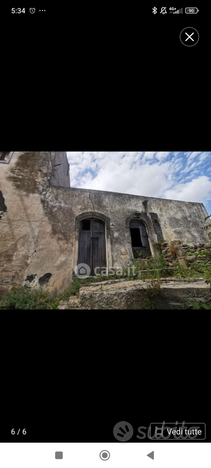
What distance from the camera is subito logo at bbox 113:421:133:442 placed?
63cm

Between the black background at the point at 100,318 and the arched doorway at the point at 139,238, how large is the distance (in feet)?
19.8

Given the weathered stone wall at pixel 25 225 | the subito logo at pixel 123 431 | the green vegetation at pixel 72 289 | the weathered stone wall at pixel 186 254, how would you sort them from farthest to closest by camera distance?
the weathered stone wall at pixel 25 225 < the weathered stone wall at pixel 186 254 < the green vegetation at pixel 72 289 < the subito logo at pixel 123 431

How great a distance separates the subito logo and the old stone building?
4884 millimetres

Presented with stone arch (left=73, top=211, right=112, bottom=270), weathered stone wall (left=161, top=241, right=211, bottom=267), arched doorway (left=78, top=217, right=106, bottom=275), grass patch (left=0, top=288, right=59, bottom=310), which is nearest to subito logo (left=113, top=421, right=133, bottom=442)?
grass patch (left=0, top=288, right=59, bottom=310)

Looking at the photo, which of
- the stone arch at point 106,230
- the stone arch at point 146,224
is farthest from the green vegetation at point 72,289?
the stone arch at point 146,224
